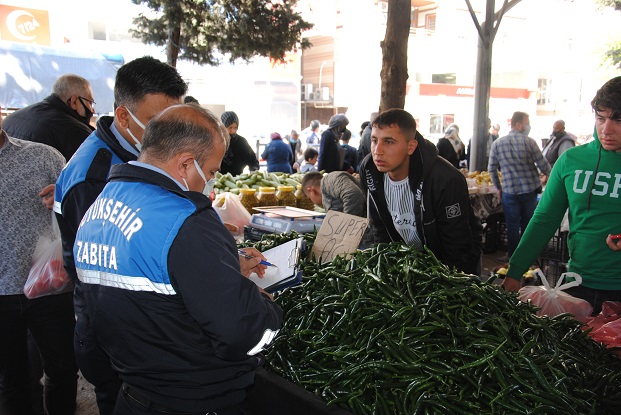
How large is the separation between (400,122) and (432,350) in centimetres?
171

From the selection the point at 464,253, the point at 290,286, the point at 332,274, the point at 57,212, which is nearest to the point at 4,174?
the point at 57,212

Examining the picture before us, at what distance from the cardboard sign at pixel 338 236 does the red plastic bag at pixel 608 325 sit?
1327 mm

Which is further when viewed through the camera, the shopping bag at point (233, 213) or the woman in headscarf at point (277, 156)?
the woman in headscarf at point (277, 156)

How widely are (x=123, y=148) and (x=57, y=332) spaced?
1.46 m

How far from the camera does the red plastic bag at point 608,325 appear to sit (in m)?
2.56

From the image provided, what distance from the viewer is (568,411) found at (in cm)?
192

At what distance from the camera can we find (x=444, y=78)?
3709 centimetres

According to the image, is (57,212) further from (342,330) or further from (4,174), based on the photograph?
(342,330)

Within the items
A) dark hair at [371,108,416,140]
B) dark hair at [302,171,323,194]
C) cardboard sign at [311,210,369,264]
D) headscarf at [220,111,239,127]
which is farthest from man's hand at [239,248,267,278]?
headscarf at [220,111,239,127]

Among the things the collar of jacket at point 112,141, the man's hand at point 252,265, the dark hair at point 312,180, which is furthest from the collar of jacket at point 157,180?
the dark hair at point 312,180

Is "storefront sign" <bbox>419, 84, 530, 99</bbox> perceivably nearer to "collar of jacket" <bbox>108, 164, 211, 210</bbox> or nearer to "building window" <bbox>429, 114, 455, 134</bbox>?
"building window" <bbox>429, 114, 455, 134</bbox>

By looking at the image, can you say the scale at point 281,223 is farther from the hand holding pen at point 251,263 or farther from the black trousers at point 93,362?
the black trousers at point 93,362

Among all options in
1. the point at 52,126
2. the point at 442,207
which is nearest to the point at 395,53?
the point at 442,207

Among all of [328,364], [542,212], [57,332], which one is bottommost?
[57,332]
